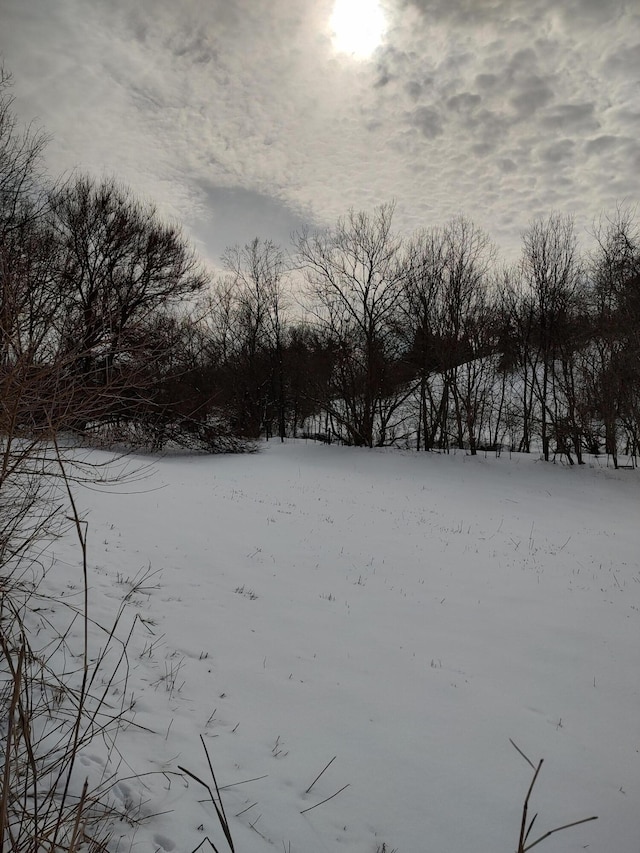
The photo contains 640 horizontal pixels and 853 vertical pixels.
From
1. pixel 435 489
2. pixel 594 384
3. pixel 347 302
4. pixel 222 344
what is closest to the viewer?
pixel 435 489

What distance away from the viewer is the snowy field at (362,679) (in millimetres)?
3213

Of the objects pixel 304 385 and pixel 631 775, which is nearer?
pixel 631 775

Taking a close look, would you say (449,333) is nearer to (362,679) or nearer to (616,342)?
(616,342)

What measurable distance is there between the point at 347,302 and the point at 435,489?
11.1m

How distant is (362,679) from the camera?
4871 mm

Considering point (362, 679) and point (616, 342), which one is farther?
point (616, 342)

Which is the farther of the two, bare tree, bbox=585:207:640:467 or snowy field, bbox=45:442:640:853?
bare tree, bbox=585:207:640:467

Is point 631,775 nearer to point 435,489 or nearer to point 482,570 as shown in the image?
point 482,570

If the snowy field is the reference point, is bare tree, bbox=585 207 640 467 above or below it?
above

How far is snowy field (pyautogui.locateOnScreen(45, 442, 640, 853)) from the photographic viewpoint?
10.5 ft

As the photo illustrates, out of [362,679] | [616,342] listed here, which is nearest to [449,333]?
[616,342]

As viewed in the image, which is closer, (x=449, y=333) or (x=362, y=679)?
(x=362, y=679)

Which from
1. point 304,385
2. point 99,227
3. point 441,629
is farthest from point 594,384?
point 99,227

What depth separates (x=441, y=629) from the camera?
20.5 ft
